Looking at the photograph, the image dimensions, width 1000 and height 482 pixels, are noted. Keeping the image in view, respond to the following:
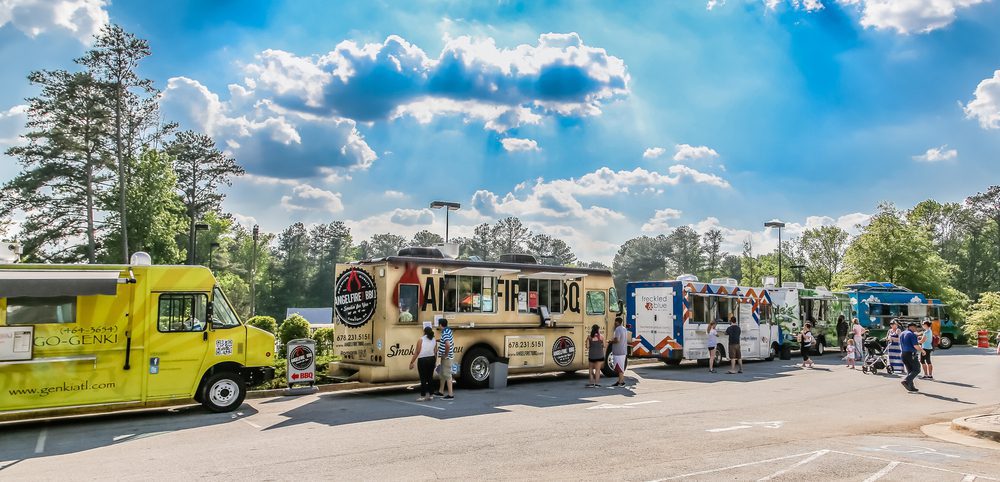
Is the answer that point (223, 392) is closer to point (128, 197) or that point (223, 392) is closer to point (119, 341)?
point (119, 341)

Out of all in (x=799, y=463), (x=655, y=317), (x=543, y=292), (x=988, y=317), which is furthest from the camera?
(x=988, y=317)

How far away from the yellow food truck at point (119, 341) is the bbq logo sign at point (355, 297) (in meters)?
2.35

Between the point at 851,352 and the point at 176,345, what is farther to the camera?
the point at 851,352

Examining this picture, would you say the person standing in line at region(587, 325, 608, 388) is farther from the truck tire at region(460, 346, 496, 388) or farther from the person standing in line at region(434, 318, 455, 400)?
the person standing in line at region(434, 318, 455, 400)

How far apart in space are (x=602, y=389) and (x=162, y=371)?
942cm

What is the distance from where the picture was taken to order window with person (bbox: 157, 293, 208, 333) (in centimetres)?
1226

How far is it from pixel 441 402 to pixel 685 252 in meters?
109

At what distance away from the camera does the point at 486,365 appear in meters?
16.6

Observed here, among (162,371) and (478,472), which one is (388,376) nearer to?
(162,371)

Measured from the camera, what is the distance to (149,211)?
141 ft

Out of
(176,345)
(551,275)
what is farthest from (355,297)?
(551,275)

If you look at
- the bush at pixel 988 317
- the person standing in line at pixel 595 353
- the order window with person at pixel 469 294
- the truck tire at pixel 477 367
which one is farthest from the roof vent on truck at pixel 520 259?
the bush at pixel 988 317

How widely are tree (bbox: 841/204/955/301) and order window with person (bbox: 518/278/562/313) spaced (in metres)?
35.5

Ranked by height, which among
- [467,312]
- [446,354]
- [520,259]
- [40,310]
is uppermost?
[520,259]
